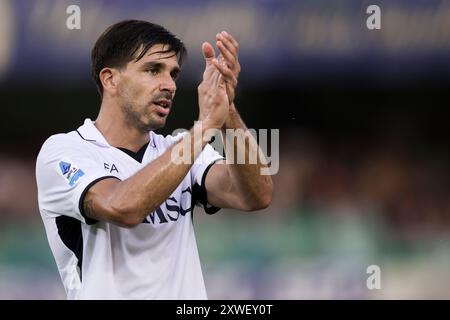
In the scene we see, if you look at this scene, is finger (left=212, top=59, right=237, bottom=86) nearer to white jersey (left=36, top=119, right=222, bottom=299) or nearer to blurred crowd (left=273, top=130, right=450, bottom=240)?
white jersey (left=36, top=119, right=222, bottom=299)

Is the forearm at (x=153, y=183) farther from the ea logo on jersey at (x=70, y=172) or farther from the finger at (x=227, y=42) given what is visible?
the finger at (x=227, y=42)

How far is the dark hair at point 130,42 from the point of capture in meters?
3.01

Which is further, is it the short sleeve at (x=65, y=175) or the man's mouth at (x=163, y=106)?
the man's mouth at (x=163, y=106)

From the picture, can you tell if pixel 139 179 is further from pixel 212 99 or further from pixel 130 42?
pixel 130 42

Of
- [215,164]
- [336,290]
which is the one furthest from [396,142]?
[215,164]

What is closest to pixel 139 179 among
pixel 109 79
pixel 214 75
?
pixel 214 75

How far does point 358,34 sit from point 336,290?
5.90ft

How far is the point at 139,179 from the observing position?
2.56 m

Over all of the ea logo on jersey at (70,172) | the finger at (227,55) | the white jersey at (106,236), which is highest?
the finger at (227,55)

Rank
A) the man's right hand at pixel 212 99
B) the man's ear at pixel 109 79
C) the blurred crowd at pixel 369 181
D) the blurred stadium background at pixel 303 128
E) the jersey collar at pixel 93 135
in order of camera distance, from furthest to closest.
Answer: the blurred crowd at pixel 369 181 < the blurred stadium background at pixel 303 128 < the man's ear at pixel 109 79 < the jersey collar at pixel 93 135 < the man's right hand at pixel 212 99

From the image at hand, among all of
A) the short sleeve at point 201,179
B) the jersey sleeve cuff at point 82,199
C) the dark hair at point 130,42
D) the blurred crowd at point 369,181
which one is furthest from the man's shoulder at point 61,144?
the blurred crowd at point 369,181

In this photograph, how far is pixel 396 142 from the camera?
553cm

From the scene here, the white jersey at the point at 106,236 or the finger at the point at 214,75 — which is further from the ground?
the finger at the point at 214,75
